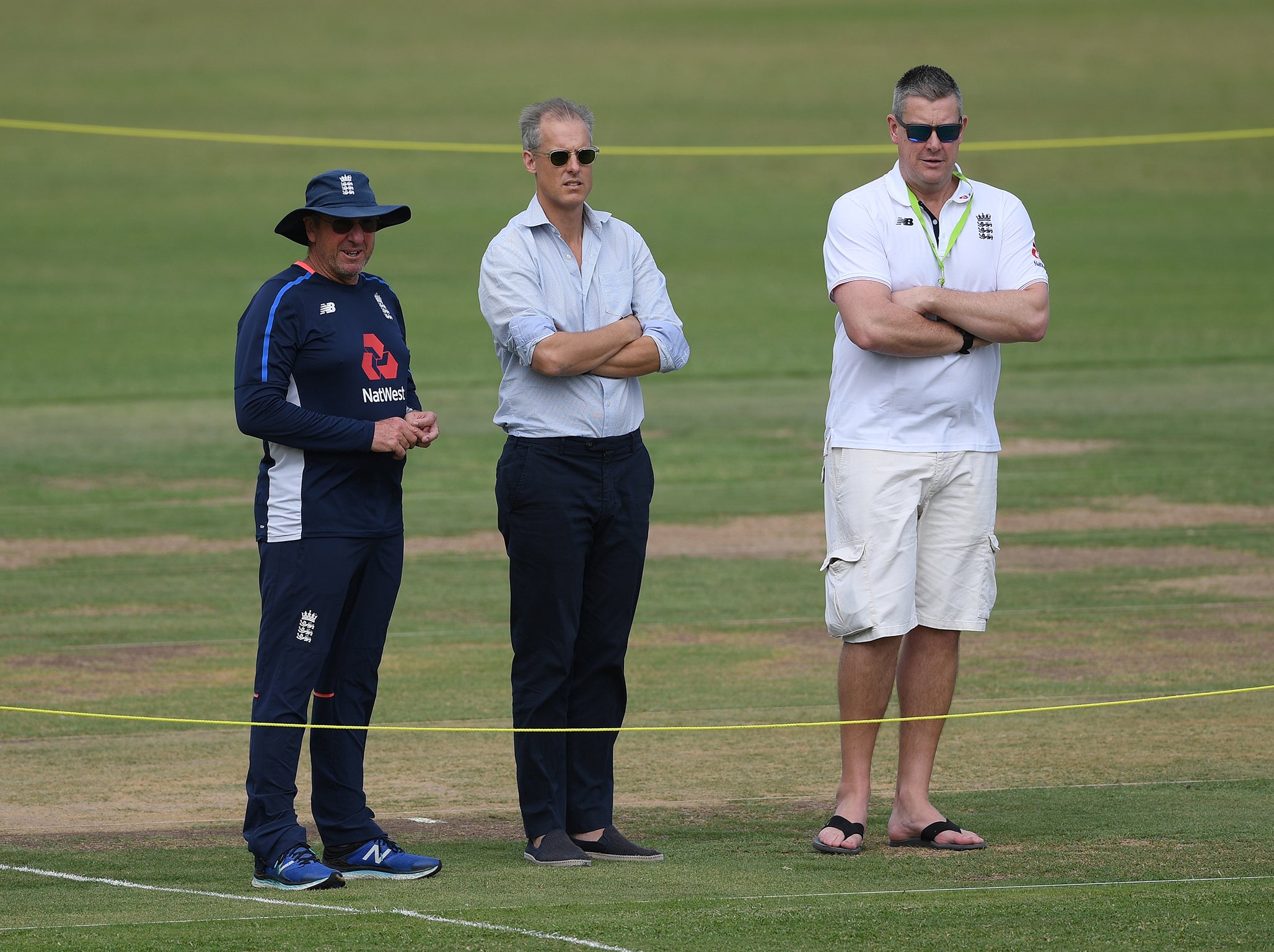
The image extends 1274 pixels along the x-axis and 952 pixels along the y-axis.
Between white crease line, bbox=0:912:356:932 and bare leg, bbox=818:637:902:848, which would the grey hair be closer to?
bare leg, bbox=818:637:902:848

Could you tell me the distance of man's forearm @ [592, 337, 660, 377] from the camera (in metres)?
5.95

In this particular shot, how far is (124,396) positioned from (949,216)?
59.2 feet

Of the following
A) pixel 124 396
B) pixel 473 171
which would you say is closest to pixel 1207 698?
pixel 124 396

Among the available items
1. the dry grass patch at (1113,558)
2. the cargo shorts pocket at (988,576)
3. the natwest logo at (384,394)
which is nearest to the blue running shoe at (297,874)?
the natwest logo at (384,394)

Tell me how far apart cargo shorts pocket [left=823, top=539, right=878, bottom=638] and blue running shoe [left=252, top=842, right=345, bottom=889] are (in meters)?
1.60

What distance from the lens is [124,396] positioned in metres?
23.0

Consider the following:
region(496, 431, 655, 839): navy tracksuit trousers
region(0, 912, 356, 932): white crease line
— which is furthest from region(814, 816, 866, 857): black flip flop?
region(0, 912, 356, 932): white crease line

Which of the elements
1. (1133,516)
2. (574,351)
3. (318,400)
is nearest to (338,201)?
(318,400)

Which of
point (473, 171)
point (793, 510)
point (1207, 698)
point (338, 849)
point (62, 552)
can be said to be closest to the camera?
point (338, 849)

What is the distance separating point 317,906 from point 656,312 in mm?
2004

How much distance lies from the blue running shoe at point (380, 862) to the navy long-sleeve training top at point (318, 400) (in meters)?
0.90

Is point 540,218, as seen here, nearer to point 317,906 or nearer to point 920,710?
point 920,710

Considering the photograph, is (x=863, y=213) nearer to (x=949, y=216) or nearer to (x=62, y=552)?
(x=949, y=216)

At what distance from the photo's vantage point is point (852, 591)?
6.05m
